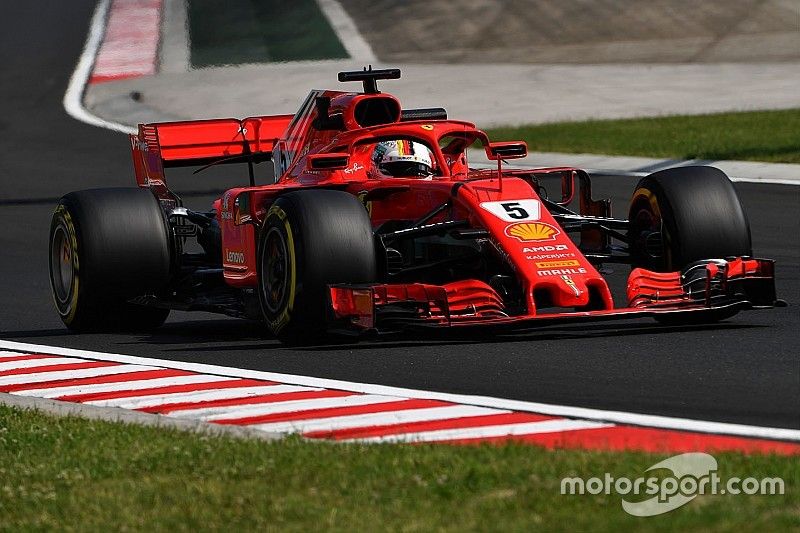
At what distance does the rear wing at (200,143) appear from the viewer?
14.3 m

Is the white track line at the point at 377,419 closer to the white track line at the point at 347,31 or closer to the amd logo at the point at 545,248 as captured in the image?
the amd logo at the point at 545,248

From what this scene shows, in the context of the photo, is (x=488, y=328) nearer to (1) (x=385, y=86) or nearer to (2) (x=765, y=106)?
(2) (x=765, y=106)

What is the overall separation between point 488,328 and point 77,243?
350cm

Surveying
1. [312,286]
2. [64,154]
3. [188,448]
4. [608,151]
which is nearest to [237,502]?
[188,448]

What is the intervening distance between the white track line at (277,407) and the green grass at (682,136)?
14.6 meters

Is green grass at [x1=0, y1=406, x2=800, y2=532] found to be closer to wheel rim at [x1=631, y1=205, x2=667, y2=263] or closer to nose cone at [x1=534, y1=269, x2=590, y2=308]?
nose cone at [x1=534, y1=269, x2=590, y2=308]

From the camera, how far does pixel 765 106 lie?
95.3ft

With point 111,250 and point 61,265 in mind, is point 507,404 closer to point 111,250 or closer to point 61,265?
point 111,250

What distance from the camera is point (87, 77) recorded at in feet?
112

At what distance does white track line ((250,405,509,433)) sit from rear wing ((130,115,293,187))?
6.08m

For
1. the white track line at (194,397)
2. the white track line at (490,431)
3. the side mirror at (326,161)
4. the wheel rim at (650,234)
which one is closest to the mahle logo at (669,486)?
the white track line at (490,431)

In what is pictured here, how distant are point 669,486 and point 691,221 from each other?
552 centimetres

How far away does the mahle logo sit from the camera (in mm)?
6211

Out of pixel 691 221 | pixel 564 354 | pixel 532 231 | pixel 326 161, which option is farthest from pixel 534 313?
pixel 326 161
